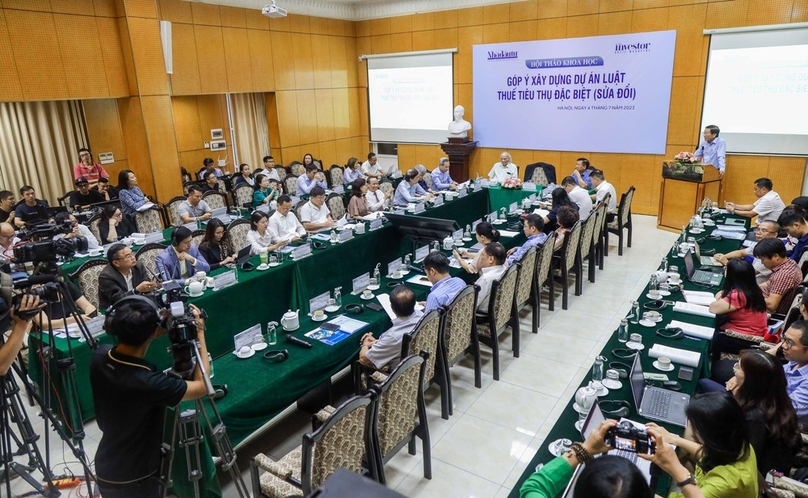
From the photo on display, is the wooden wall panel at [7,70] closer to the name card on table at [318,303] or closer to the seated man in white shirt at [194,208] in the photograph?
the seated man in white shirt at [194,208]

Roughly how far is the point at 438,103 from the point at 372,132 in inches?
85.4

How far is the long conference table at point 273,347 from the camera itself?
3.27 meters

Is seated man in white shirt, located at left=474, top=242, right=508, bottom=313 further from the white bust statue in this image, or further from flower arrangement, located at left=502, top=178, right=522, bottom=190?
the white bust statue

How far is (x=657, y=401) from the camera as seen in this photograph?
→ 2920 millimetres

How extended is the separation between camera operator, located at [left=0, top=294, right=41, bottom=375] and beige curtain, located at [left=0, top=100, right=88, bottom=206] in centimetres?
894

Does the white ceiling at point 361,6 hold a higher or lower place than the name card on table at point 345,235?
higher

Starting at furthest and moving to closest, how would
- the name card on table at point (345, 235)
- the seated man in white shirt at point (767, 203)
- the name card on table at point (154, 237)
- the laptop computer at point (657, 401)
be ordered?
1. the seated man in white shirt at point (767, 203)
2. the name card on table at point (154, 237)
3. the name card on table at point (345, 235)
4. the laptop computer at point (657, 401)

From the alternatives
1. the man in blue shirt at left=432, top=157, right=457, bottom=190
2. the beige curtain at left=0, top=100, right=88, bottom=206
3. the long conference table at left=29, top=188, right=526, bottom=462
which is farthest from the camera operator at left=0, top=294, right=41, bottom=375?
the beige curtain at left=0, top=100, right=88, bottom=206

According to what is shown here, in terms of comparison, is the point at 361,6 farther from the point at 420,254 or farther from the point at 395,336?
the point at 395,336

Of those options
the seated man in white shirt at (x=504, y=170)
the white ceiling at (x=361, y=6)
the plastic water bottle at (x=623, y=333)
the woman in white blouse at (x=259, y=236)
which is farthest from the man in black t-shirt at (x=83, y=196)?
the plastic water bottle at (x=623, y=333)

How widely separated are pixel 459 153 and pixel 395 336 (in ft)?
27.5

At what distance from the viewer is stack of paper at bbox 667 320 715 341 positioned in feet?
11.9

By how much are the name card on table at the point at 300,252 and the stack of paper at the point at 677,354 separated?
133 inches


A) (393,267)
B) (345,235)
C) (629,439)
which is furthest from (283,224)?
(629,439)
